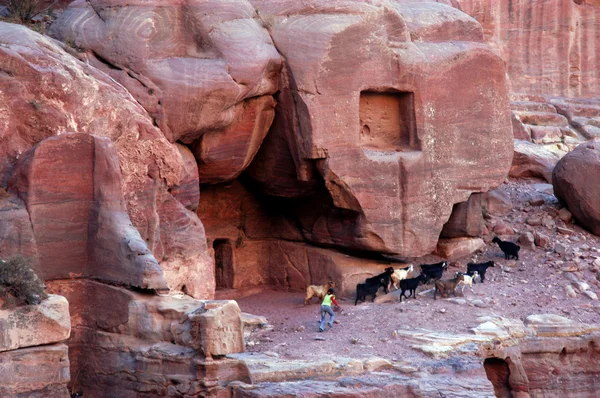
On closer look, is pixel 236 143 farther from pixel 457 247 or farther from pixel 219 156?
pixel 457 247

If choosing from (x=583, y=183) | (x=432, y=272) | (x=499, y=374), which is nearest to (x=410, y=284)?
(x=432, y=272)

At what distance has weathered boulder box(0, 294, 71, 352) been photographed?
1184 centimetres

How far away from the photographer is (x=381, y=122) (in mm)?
20438

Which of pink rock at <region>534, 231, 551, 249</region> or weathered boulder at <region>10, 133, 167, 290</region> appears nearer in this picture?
weathered boulder at <region>10, 133, 167, 290</region>

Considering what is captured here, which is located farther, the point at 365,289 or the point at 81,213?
the point at 365,289

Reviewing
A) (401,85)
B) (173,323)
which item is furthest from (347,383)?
(401,85)

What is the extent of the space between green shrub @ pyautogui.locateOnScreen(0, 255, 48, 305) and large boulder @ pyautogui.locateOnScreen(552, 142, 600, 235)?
13820 millimetres

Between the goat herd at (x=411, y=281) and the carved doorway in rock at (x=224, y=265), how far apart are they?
99.8 inches

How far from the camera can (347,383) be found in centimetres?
1434

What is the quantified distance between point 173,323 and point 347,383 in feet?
8.45

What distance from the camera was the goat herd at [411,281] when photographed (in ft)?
62.5

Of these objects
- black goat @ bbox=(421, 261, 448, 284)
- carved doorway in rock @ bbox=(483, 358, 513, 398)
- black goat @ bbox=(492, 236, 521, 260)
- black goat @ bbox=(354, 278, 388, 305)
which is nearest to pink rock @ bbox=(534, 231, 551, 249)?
black goat @ bbox=(492, 236, 521, 260)

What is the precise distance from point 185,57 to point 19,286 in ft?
22.1

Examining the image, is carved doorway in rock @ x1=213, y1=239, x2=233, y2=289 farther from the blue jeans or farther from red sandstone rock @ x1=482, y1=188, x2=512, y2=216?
red sandstone rock @ x1=482, y1=188, x2=512, y2=216
